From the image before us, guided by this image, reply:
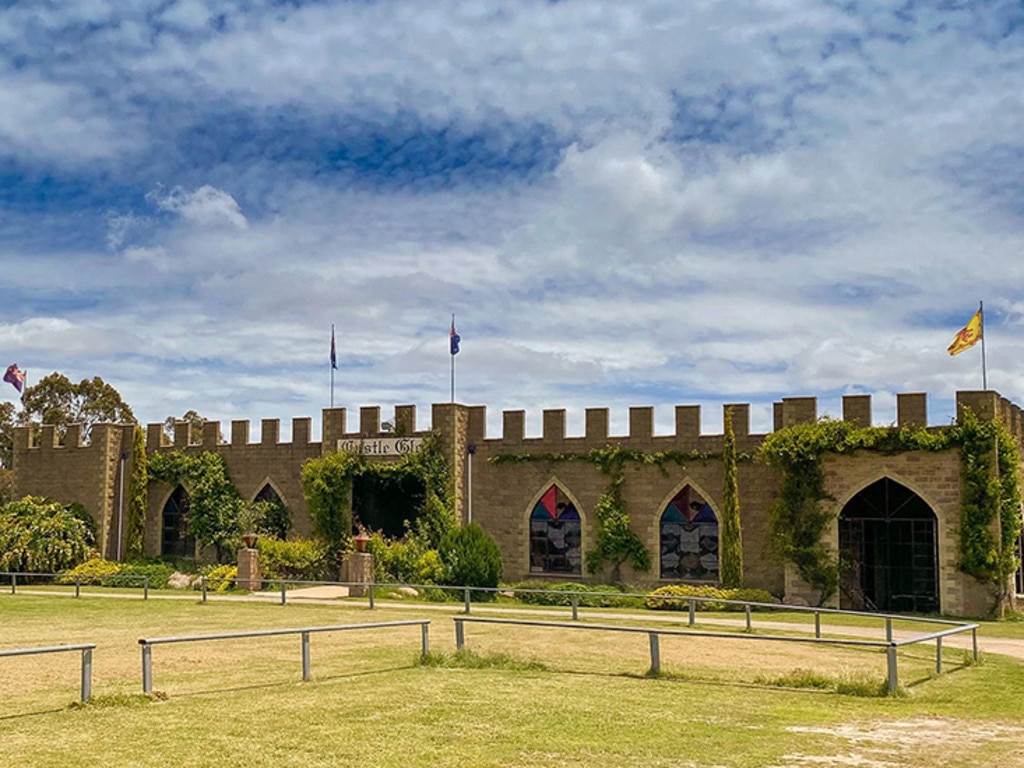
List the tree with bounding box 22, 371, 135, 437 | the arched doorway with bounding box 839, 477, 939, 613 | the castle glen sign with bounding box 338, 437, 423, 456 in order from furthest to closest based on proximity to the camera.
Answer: the tree with bounding box 22, 371, 135, 437 < the castle glen sign with bounding box 338, 437, 423, 456 < the arched doorway with bounding box 839, 477, 939, 613

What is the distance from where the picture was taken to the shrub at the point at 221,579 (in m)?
30.3

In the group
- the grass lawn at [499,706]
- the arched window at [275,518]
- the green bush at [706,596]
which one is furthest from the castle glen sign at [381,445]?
the grass lawn at [499,706]

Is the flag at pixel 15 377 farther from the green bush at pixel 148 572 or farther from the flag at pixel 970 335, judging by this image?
the flag at pixel 970 335

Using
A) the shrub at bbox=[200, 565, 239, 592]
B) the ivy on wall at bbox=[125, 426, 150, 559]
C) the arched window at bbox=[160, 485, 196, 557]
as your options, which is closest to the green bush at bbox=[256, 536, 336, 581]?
the shrub at bbox=[200, 565, 239, 592]

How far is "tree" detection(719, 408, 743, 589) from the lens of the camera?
2883 centimetres

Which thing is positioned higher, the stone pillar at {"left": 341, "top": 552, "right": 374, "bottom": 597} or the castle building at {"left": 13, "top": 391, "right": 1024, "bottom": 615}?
the castle building at {"left": 13, "top": 391, "right": 1024, "bottom": 615}

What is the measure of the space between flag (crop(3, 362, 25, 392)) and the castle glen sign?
13693 mm

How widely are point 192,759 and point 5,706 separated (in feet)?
13.3

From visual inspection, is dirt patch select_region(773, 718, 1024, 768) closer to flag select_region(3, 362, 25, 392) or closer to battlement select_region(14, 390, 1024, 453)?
battlement select_region(14, 390, 1024, 453)

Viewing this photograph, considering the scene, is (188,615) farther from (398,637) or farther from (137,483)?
(137,483)

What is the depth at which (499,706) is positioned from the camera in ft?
37.9

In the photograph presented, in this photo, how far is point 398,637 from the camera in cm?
1917

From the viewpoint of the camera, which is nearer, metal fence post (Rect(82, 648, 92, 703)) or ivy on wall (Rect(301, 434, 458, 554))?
metal fence post (Rect(82, 648, 92, 703))

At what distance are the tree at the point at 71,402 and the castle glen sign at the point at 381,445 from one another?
30.3m
